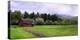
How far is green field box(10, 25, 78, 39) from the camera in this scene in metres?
1.37

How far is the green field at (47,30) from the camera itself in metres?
1.37

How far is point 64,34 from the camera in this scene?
151 cm

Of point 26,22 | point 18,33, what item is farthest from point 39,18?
point 18,33

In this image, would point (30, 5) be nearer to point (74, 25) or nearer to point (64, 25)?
point (64, 25)

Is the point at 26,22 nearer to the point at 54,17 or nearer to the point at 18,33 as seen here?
the point at 18,33

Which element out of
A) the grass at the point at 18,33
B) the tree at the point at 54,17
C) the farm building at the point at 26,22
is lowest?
the grass at the point at 18,33

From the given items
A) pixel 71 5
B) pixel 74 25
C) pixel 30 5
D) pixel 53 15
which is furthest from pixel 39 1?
pixel 74 25

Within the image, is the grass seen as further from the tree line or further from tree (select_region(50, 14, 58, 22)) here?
tree (select_region(50, 14, 58, 22))

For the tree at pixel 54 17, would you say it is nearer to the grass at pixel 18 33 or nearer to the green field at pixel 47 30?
the green field at pixel 47 30

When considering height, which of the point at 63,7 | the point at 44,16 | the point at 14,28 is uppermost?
the point at 63,7

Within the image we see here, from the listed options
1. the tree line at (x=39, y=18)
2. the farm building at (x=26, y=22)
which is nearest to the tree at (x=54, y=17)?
the tree line at (x=39, y=18)

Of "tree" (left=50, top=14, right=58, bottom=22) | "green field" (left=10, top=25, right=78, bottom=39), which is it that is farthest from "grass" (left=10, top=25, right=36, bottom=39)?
"tree" (left=50, top=14, right=58, bottom=22)

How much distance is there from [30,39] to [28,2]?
40cm

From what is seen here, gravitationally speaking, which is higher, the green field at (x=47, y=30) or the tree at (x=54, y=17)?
the tree at (x=54, y=17)
